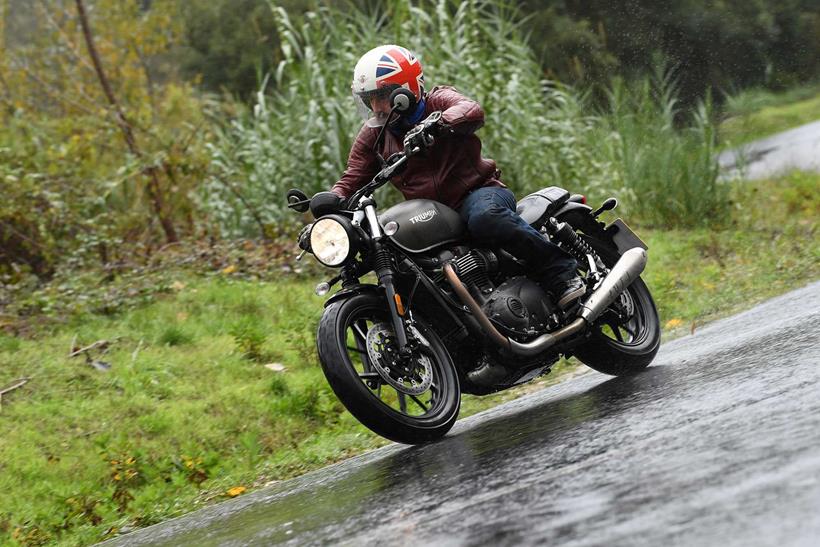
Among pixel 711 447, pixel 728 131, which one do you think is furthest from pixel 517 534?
pixel 728 131

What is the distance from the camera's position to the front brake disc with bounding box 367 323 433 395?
19.2 feet

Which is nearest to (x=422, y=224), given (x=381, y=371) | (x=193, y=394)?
(x=381, y=371)

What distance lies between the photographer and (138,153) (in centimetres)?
1386

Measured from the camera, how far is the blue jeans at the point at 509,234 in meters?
6.47

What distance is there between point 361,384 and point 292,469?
167 centimetres

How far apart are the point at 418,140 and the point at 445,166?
64cm

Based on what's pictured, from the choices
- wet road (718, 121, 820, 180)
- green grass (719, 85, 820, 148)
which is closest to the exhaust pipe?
wet road (718, 121, 820, 180)

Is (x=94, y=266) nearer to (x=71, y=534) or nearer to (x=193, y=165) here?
(x=193, y=165)

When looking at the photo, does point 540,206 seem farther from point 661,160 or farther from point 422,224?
point 661,160

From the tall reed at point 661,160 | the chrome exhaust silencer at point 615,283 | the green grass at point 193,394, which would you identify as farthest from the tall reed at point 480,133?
the chrome exhaust silencer at point 615,283

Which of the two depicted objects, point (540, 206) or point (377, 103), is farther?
point (540, 206)

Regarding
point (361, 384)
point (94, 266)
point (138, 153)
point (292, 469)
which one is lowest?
point (292, 469)

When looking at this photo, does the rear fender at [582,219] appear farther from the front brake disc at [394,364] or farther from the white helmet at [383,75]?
the front brake disc at [394,364]

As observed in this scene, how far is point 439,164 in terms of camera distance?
6.67 meters
